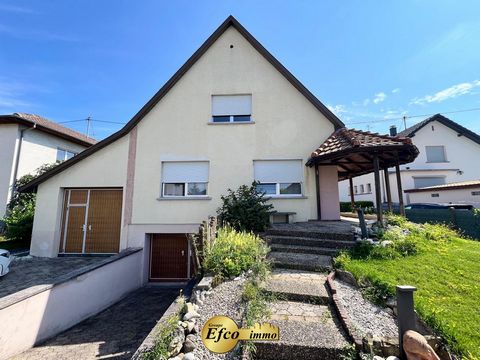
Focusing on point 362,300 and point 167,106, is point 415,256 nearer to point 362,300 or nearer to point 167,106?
point 362,300

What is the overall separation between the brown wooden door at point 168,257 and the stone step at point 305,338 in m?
7.07

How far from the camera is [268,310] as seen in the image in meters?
4.00

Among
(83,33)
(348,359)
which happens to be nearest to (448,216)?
(348,359)

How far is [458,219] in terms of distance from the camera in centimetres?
1092

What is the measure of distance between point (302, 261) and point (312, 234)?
1.56 meters

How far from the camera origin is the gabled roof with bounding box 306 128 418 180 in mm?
7523

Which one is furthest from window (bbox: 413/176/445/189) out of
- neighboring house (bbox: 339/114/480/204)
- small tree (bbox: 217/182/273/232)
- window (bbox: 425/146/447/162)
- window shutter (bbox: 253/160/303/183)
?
small tree (bbox: 217/182/273/232)

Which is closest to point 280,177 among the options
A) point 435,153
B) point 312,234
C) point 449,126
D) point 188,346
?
point 312,234

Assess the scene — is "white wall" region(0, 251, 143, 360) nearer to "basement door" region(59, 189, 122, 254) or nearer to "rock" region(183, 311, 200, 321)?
"basement door" region(59, 189, 122, 254)

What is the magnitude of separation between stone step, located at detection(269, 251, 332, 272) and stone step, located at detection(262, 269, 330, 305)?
15 cm

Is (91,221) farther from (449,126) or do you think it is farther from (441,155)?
(449,126)

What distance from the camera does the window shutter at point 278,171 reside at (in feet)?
33.5

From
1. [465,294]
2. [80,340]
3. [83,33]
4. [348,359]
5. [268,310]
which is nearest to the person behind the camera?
[348,359]

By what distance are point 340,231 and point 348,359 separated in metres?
4.81
